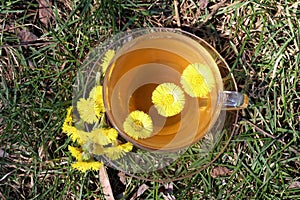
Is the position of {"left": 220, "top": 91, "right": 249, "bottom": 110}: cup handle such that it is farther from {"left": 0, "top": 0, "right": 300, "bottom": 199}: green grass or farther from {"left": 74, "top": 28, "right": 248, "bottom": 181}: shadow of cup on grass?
{"left": 0, "top": 0, "right": 300, "bottom": 199}: green grass

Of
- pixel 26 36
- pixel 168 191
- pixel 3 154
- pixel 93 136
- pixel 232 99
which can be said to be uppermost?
pixel 26 36

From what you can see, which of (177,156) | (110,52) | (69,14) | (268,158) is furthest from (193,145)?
(69,14)

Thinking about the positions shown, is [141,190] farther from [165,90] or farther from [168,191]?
[165,90]

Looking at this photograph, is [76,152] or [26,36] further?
[26,36]

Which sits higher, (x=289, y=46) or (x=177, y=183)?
(x=289, y=46)

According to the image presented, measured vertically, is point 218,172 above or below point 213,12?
below

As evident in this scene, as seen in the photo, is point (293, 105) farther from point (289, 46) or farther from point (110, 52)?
point (110, 52)

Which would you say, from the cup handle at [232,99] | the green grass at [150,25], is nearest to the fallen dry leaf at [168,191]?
the green grass at [150,25]

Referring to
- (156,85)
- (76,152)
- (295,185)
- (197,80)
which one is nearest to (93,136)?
(76,152)
